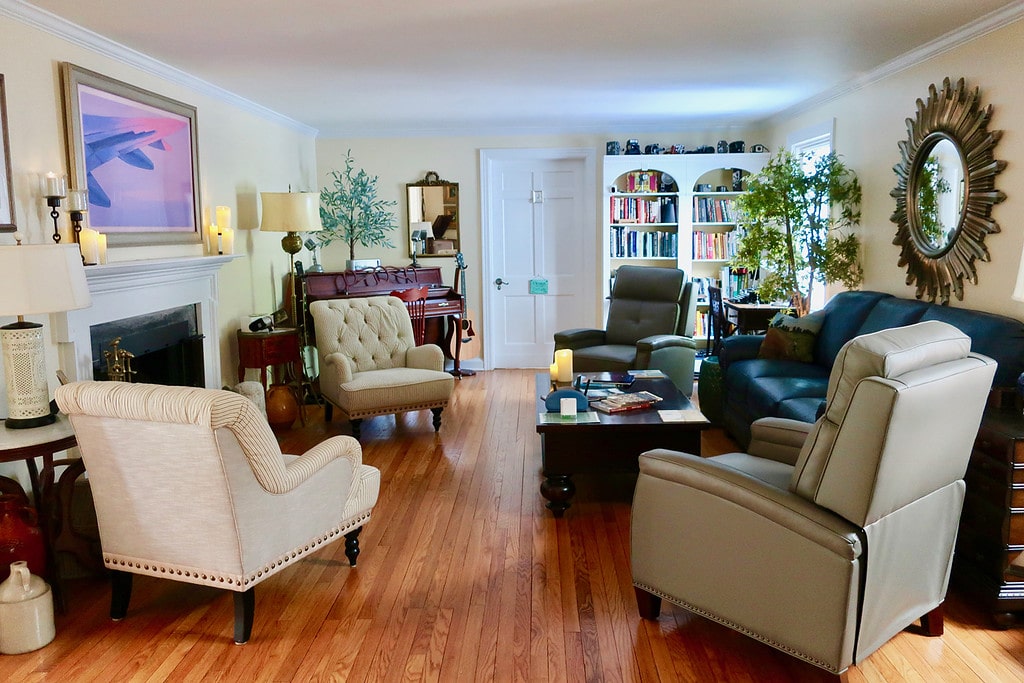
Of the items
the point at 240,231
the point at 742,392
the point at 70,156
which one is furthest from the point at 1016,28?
the point at 240,231

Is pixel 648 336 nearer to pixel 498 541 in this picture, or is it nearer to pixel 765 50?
pixel 765 50

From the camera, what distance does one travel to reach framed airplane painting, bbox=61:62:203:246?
3877mm

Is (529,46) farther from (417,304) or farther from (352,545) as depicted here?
(417,304)

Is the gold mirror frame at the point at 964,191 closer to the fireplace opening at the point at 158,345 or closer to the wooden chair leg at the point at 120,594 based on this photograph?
the wooden chair leg at the point at 120,594

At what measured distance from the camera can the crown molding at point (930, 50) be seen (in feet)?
12.4

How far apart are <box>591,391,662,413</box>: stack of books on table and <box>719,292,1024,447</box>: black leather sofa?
64cm

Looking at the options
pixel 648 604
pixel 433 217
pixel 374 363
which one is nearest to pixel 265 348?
pixel 374 363

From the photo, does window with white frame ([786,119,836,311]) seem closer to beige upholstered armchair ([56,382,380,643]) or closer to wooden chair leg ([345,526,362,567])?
wooden chair leg ([345,526,362,567])

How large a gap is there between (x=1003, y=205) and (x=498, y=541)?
112 inches

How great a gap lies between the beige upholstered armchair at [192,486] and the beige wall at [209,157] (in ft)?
2.19

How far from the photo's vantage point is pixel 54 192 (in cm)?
354

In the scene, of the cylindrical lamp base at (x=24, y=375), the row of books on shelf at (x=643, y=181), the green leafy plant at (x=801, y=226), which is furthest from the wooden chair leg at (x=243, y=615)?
the row of books on shelf at (x=643, y=181)

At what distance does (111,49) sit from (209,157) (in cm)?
131

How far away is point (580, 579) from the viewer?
10.7 ft
